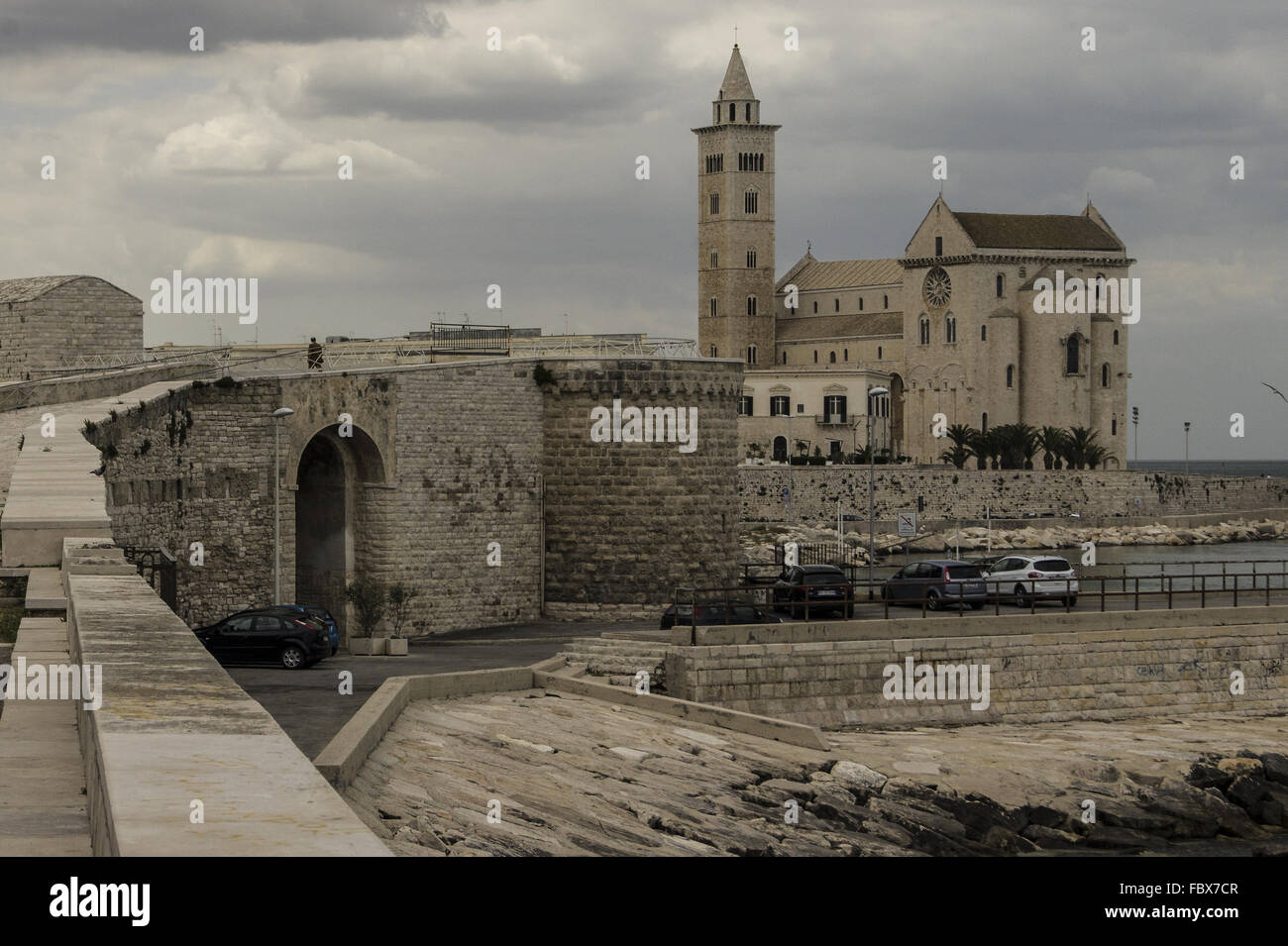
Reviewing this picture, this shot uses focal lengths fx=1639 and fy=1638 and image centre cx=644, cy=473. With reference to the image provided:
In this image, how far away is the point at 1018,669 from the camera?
3089 cm

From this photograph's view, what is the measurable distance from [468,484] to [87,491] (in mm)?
16902

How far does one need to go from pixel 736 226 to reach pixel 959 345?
21401mm

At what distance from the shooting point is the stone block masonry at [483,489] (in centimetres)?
3378

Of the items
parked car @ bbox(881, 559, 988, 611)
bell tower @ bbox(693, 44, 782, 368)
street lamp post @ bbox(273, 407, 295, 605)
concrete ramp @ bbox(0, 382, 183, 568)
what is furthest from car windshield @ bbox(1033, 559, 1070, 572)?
bell tower @ bbox(693, 44, 782, 368)

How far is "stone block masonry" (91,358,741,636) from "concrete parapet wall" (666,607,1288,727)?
8.91 meters

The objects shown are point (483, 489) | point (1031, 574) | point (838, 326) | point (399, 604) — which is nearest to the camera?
point (399, 604)

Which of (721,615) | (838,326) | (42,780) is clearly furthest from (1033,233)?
(42,780)

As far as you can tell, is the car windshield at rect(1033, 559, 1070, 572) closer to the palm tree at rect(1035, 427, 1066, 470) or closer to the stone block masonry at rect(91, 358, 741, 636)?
the stone block masonry at rect(91, 358, 741, 636)

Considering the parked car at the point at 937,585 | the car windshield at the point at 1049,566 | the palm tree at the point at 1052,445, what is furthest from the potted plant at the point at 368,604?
the palm tree at the point at 1052,445

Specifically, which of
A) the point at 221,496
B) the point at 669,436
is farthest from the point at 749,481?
the point at 221,496

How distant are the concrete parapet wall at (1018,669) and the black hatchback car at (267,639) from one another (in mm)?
6431

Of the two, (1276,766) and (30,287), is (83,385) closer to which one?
(30,287)
